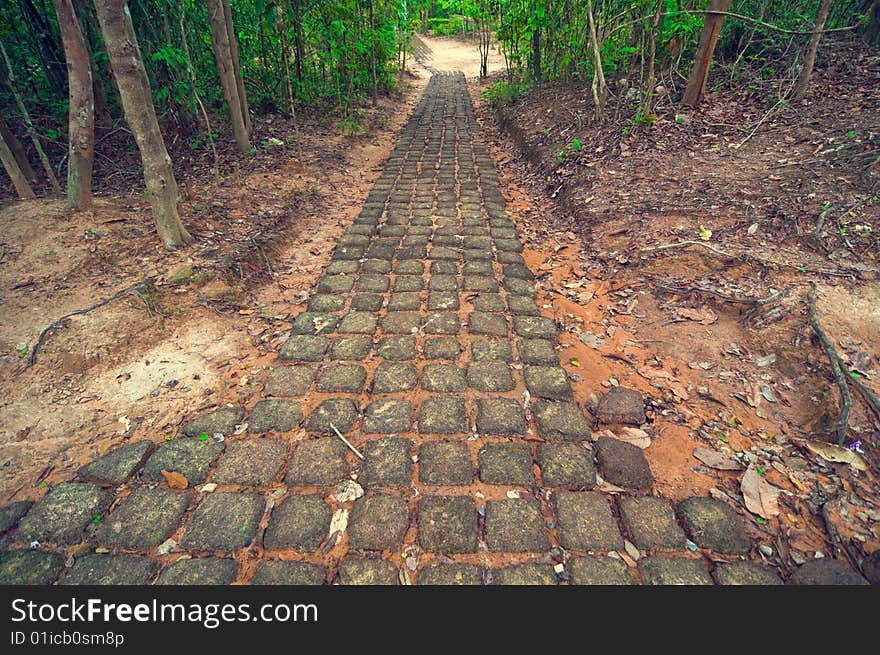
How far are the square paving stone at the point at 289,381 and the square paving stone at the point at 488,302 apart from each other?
1400mm

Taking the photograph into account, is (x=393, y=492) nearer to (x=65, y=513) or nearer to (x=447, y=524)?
(x=447, y=524)

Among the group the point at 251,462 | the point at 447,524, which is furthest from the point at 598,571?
the point at 251,462

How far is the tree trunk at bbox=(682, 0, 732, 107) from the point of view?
16.3 feet

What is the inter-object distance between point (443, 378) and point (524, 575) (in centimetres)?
123

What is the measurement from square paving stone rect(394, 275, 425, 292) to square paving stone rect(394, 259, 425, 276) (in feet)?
0.23

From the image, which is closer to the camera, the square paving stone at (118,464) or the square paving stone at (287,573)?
the square paving stone at (287,573)

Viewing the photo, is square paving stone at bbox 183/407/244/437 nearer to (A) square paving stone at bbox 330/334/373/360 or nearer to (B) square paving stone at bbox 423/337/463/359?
(A) square paving stone at bbox 330/334/373/360

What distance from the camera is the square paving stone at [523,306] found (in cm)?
330

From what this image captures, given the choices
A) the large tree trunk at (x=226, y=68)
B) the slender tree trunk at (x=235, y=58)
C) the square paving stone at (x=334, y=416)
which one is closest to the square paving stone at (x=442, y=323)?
the square paving stone at (x=334, y=416)

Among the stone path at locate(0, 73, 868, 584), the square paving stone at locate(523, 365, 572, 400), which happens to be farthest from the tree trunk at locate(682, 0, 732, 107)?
the square paving stone at locate(523, 365, 572, 400)

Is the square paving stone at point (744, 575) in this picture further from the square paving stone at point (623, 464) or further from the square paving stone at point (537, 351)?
the square paving stone at point (537, 351)
